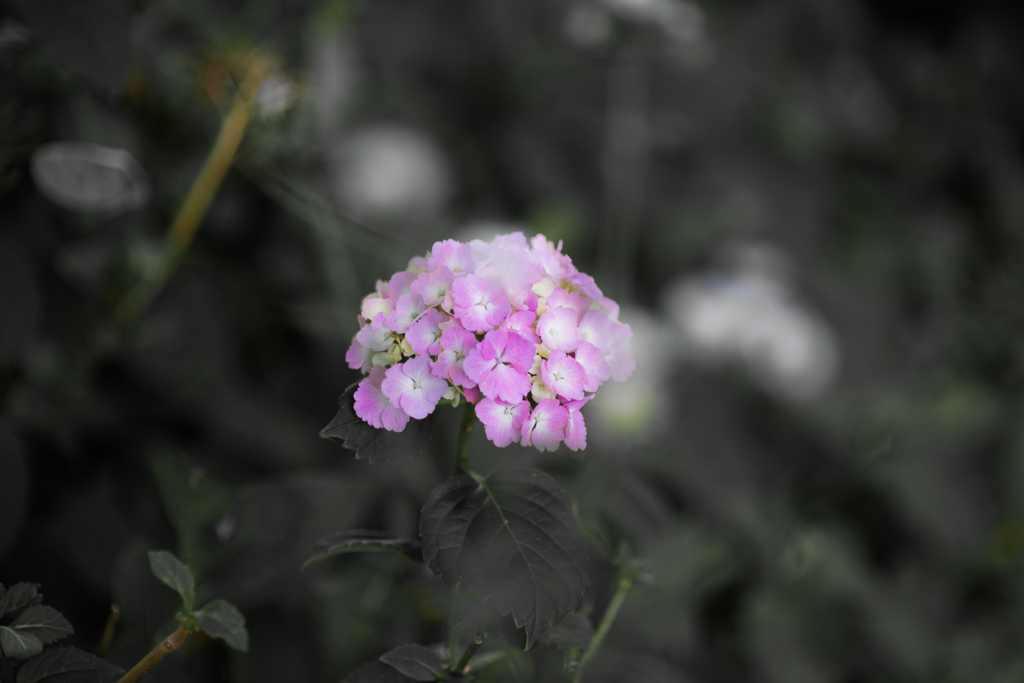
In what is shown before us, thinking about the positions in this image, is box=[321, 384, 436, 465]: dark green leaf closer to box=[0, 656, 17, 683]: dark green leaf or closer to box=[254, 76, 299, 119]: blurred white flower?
box=[0, 656, 17, 683]: dark green leaf

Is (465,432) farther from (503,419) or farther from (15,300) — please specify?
(15,300)

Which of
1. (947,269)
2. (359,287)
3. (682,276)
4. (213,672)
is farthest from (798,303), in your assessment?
(213,672)

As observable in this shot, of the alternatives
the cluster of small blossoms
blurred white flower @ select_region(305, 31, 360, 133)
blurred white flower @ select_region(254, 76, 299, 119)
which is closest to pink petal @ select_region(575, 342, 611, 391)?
the cluster of small blossoms

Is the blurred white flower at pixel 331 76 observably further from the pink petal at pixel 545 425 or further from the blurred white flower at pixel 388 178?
the pink petal at pixel 545 425

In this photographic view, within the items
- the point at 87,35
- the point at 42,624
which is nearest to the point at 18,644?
the point at 42,624

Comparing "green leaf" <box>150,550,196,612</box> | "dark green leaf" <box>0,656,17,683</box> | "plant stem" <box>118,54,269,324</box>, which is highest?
"plant stem" <box>118,54,269,324</box>

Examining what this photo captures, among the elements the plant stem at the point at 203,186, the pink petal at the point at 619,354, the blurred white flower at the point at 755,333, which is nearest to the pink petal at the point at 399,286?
the pink petal at the point at 619,354

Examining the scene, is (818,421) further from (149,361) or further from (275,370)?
(149,361)
